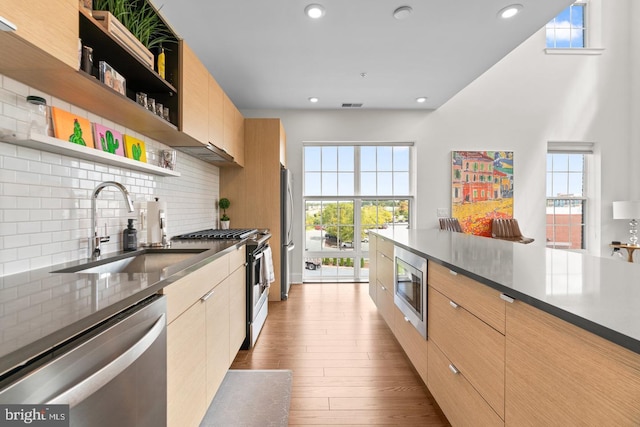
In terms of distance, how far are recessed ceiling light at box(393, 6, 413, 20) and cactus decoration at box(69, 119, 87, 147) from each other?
7.82ft

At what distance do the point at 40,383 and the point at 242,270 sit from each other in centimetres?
185

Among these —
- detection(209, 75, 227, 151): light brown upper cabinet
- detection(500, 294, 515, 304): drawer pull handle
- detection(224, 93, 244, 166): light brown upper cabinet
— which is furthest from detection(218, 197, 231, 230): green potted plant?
detection(500, 294, 515, 304): drawer pull handle

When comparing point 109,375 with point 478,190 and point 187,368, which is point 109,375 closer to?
point 187,368

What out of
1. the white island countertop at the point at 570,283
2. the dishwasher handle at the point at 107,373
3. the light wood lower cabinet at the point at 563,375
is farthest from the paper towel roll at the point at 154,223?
the light wood lower cabinet at the point at 563,375

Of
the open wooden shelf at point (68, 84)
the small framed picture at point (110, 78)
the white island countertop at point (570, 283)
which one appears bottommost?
the white island countertop at point (570, 283)

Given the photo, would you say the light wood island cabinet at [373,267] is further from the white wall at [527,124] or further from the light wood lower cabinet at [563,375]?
the light wood lower cabinet at [563,375]

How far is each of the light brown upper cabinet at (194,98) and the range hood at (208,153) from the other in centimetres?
16

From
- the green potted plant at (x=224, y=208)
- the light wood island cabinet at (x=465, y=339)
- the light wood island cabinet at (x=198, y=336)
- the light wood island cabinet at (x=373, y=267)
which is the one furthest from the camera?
the green potted plant at (x=224, y=208)

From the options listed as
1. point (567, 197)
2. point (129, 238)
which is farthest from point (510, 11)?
point (567, 197)

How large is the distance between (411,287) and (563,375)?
125 cm

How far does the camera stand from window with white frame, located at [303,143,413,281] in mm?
5000

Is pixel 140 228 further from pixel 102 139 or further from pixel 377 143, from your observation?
pixel 377 143

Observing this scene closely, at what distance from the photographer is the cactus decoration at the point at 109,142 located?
5.18ft

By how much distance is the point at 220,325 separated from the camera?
5.79 ft
